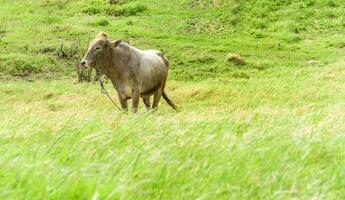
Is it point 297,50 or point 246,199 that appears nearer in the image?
point 246,199

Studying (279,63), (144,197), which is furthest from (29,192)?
(279,63)

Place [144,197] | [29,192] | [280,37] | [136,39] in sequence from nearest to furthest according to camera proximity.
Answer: [29,192], [144,197], [136,39], [280,37]

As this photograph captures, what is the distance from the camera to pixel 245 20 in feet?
119

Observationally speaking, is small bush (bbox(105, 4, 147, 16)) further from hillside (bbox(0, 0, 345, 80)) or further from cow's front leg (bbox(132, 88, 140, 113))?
cow's front leg (bbox(132, 88, 140, 113))

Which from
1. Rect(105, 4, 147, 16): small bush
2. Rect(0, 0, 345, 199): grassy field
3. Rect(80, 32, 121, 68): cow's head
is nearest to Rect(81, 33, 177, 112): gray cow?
Rect(80, 32, 121, 68): cow's head

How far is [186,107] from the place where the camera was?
19109mm

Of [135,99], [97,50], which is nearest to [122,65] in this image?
[97,50]

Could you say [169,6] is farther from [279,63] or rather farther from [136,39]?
[279,63]

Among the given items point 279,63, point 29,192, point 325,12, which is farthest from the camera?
point 325,12

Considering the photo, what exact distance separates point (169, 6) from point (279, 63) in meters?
12.7

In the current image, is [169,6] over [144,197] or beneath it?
beneath

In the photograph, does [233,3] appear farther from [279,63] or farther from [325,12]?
[279,63]

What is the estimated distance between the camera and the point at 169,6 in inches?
1510

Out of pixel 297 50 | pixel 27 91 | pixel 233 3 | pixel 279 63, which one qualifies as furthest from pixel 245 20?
pixel 27 91
